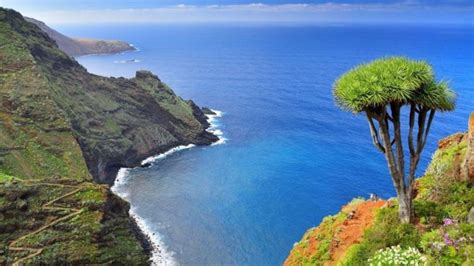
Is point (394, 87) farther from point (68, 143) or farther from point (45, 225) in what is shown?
point (68, 143)

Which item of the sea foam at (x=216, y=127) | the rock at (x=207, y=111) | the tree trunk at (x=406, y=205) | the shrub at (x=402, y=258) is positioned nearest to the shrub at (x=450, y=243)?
the shrub at (x=402, y=258)

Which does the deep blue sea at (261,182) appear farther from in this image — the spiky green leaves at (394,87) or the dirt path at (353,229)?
the spiky green leaves at (394,87)

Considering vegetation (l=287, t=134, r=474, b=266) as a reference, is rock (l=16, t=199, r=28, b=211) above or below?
→ below

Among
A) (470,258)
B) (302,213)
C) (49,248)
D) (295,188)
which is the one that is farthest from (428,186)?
(295,188)

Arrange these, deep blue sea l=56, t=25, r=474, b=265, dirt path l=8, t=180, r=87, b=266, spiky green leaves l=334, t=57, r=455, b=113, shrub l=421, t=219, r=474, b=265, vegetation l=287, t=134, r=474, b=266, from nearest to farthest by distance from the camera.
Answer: shrub l=421, t=219, r=474, b=265 < vegetation l=287, t=134, r=474, b=266 < spiky green leaves l=334, t=57, r=455, b=113 < dirt path l=8, t=180, r=87, b=266 < deep blue sea l=56, t=25, r=474, b=265

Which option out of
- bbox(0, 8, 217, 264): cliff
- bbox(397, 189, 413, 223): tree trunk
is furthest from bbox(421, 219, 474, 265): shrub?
bbox(0, 8, 217, 264): cliff

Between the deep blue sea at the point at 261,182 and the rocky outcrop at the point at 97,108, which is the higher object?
the rocky outcrop at the point at 97,108

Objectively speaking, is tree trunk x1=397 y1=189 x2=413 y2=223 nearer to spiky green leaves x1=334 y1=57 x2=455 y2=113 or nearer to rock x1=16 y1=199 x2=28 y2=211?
spiky green leaves x1=334 y1=57 x2=455 y2=113

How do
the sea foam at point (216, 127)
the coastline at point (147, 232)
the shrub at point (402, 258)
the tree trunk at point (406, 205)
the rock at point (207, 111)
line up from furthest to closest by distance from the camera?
the rock at point (207, 111)
the sea foam at point (216, 127)
the coastline at point (147, 232)
the tree trunk at point (406, 205)
the shrub at point (402, 258)

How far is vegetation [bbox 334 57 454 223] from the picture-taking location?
20.1 meters

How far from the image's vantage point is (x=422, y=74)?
2064cm

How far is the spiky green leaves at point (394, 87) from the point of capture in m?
20.0

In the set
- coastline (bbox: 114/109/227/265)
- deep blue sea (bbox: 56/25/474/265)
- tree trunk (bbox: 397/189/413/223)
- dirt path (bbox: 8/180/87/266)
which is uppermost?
tree trunk (bbox: 397/189/413/223)

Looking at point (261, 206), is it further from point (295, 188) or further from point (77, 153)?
point (77, 153)
